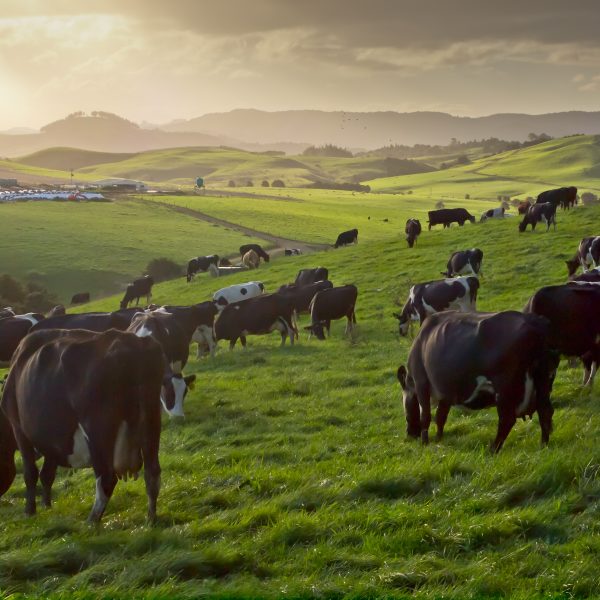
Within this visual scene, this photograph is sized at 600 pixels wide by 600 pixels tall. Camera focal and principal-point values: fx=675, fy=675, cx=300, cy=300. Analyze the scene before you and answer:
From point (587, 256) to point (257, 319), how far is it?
11765 mm

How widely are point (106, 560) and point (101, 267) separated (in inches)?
2036

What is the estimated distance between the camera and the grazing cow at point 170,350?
541 inches

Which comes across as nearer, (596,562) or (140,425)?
(596,562)

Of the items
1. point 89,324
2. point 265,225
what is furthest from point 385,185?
point 89,324

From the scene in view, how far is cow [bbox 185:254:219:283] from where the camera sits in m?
46.9

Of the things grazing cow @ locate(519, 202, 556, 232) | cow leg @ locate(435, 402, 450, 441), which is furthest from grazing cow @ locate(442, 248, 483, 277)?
cow leg @ locate(435, 402, 450, 441)

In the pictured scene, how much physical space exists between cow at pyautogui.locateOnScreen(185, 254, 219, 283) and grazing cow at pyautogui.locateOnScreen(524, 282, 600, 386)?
36.7m

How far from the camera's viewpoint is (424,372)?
33.1 feet

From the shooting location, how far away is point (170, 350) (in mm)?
17719

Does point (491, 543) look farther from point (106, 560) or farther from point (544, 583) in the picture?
point (106, 560)

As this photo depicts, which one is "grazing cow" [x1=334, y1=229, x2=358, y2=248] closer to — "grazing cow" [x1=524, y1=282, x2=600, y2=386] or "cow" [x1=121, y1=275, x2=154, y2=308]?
"cow" [x1=121, y1=275, x2=154, y2=308]

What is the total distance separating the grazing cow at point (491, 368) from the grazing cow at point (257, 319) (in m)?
13.4

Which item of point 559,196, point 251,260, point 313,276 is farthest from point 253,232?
point 313,276

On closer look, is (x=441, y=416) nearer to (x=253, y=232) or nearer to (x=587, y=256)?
(x=587, y=256)
